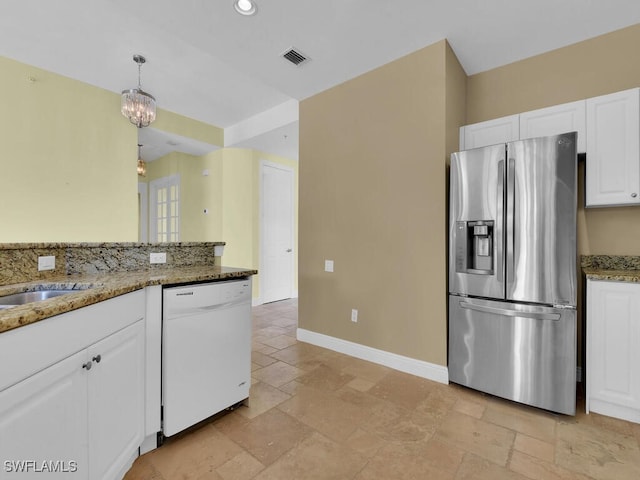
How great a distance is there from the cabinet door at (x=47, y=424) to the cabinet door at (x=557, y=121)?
3.22 metres

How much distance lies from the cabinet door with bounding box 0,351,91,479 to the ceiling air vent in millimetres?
2643

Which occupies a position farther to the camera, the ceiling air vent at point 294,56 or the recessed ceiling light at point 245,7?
the ceiling air vent at point 294,56

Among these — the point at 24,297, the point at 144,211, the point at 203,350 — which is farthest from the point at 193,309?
the point at 144,211

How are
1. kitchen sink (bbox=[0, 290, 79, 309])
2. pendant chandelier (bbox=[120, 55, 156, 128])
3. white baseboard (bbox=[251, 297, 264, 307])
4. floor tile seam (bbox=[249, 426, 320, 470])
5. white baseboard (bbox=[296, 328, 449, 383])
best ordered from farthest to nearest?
white baseboard (bbox=[251, 297, 264, 307]), pendant chandelier (bbox=[120, 55, 156, 128]), white baseboard (bbox=[296, 328, 449, 383]), floor tile seam (bbox=[249, 426, 320, 470]), kitchen sink (bbox=[0, 290, 79, 309])

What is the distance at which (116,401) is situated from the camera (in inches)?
52.7

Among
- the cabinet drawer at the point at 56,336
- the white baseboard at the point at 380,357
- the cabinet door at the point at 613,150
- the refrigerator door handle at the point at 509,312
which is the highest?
the cabinet door at the point at 613,150

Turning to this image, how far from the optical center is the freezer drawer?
1947 mm

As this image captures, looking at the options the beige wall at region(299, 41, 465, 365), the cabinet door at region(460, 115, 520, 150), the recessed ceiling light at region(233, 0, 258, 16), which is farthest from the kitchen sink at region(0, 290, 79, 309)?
the cabinet door at region(460, 115, 520, 150)

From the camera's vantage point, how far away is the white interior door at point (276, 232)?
5.25m

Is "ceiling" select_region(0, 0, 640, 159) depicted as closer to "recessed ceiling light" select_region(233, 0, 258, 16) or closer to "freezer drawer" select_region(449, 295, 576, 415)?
"recessed ceiling light" select_region(233, 0, 258, 16)

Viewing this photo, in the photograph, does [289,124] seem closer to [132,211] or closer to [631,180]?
[132,211]

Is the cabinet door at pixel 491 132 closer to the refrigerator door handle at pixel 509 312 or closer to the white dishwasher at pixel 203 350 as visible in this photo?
the refrigerator door handle at pixel 509 312

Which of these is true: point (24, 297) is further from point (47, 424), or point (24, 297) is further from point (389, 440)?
point (389, 440)

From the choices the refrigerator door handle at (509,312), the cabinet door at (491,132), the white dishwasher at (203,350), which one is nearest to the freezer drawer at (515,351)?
the refrigerator door handle at (509,312)
